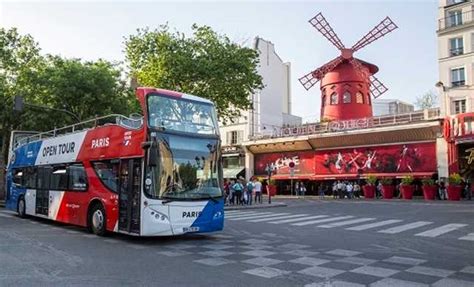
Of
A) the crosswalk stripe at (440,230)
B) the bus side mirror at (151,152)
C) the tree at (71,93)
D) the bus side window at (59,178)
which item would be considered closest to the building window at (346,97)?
the tree at (71,93)

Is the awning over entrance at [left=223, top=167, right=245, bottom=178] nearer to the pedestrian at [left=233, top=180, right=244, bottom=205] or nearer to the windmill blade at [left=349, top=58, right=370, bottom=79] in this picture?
the windmill blade at [left=349, top=58, right=370, bottom=79]

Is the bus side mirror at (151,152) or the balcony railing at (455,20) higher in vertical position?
the balcony railing at (455,20)

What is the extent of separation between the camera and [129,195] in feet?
37.9

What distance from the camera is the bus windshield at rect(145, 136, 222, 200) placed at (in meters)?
11.0

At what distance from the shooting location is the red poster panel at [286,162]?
43562 millimetres

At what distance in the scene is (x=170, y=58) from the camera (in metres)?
26.3

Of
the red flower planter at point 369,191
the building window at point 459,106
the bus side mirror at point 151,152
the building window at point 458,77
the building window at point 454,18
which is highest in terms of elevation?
the building window at point 454,18

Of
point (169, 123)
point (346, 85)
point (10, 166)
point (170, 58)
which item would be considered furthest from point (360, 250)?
point (346, 85)

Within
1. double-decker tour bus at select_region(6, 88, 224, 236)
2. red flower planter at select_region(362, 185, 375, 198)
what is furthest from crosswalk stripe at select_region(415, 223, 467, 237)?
red flower planter at select_region(362, 185, 375, 198)

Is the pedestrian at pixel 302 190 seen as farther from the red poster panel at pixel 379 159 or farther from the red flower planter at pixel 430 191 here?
the red flower planter at pixel 430 191

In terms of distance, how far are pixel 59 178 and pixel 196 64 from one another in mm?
12989

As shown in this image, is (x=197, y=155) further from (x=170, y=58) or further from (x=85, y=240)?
(x=170, y=58)

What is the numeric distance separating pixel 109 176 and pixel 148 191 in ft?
7.03

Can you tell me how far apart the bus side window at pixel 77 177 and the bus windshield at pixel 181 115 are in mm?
3909
